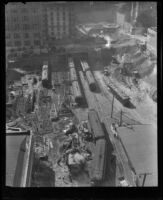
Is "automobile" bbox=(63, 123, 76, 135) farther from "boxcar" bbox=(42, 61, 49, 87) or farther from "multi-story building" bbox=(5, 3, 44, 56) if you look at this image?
"multi-story building" bbox=(5, 3, 44, 56)

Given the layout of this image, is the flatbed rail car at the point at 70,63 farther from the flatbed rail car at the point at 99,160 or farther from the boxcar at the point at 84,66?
the flatbed rail car at the point at 99,160

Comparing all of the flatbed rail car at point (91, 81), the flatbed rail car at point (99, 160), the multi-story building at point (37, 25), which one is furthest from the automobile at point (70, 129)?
the multi-story building at point (37, 25)

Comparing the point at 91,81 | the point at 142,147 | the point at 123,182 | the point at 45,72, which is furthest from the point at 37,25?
the point at 123,182

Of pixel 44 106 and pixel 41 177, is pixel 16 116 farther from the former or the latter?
pixel 41 177

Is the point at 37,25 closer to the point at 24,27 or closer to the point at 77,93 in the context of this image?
the point at 24,27

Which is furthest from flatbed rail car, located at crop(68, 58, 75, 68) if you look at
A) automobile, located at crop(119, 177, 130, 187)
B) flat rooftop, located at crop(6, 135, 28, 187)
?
automobile, located at crop(119, 177, 130, 187)
